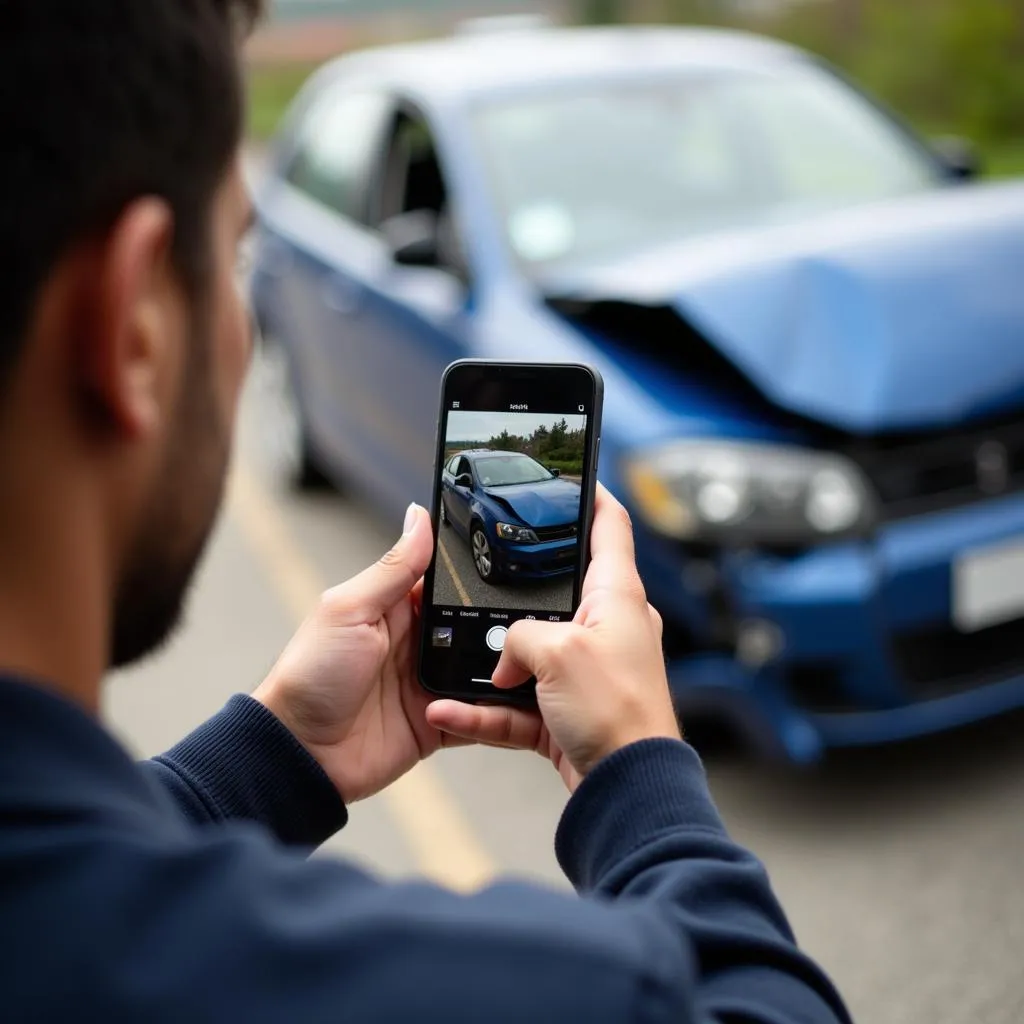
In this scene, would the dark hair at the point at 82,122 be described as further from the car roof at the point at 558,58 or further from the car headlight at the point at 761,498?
the car roof at the point at 558,58

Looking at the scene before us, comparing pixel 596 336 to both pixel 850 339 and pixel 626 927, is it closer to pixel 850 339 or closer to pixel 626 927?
pixel 850 339

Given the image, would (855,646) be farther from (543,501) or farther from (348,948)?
(348,948)

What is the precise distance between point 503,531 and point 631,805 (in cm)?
58

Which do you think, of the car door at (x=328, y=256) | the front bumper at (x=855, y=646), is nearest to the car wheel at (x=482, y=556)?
the front bumper at (x=855, y=646)

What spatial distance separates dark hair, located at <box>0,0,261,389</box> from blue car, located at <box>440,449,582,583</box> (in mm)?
774

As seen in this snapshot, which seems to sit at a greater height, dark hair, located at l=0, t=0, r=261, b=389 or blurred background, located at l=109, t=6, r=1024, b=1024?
dark hair, located at l=0, t=0, r=261, b=389

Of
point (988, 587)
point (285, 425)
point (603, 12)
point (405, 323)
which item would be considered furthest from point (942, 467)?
point (603, 12)

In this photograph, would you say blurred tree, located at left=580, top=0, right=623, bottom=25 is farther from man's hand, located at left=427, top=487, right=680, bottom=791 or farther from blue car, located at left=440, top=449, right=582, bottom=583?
man's hand, located at left=427, top=487, right=680, bottom=791

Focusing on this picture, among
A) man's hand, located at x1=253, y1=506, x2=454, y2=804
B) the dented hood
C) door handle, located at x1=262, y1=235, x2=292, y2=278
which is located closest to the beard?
man's hand, located at x1=253, y1=506, x2=454, y2=804

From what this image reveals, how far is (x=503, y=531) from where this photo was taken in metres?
1.65

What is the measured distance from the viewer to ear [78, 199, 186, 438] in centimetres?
85

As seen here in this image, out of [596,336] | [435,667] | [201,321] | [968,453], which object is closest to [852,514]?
[968,453]

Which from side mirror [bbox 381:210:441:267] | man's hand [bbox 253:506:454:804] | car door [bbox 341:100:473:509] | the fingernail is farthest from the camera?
side mirror [bbox 381:210:441:267]

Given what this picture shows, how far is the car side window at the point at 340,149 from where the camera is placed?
5250mm
